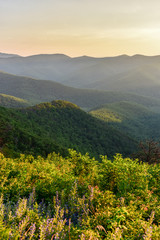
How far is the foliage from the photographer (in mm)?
4898

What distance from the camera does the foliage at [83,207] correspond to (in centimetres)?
490

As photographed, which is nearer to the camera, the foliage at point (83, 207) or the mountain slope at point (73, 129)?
the foliage at point (83, 207)

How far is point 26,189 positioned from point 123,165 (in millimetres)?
5956

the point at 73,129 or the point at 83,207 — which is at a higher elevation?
the point at 83,207

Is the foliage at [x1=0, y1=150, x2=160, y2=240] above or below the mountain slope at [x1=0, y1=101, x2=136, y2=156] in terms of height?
above

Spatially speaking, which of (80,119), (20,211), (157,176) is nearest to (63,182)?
(20,211)

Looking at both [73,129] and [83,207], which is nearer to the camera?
[83,207]

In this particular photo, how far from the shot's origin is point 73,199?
6820 mm

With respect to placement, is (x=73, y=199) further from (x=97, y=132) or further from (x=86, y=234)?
(x=97, y=132)

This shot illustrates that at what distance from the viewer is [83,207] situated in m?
6.16

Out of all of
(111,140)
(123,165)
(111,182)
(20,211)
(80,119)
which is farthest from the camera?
(80,119)

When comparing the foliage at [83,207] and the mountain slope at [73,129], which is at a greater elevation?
the foliage at [83,207]

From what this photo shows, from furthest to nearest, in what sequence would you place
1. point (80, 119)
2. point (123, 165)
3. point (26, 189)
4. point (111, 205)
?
point (80, 119) → point (123, 165) → point (26, 189) → point (111, 205)

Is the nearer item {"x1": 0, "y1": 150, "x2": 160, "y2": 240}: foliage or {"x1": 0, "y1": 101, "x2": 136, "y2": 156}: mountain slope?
{"x1": 0, "y1": 150, "x2": 160, "y2": 240}: foliage
